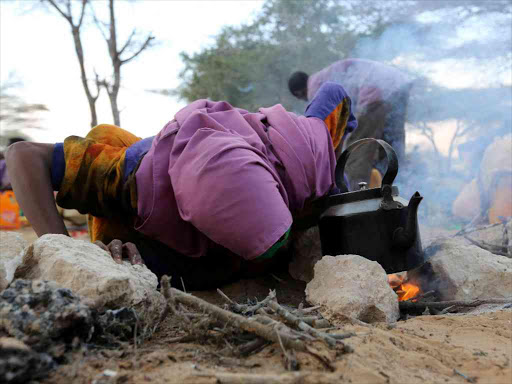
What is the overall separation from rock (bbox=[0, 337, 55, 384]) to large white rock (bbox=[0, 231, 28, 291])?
1.49 ft

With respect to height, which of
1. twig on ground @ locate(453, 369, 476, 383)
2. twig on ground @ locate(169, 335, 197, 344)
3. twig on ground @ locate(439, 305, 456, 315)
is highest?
twig on ground @ locate(169, 335, 197, 344)

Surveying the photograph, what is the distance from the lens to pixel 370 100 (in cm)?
590

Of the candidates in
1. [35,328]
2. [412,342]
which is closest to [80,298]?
[35,328]

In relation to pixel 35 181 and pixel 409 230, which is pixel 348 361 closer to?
pixel 409 230

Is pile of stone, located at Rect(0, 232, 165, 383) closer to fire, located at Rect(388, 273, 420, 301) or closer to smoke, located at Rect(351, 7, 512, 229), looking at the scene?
fire, located at Rect(388, 273, 420, 301)

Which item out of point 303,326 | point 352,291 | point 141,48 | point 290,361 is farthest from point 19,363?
point 141,48

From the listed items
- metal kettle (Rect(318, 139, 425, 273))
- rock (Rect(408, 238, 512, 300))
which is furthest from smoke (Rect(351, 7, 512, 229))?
metal kettle (Rect(318, 139, 425, 273))

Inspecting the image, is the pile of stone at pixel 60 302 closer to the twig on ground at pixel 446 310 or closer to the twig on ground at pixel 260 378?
the twig on ground at pixel 260 378

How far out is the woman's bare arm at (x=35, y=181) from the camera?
92.8 inches

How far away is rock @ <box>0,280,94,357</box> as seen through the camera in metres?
1.21

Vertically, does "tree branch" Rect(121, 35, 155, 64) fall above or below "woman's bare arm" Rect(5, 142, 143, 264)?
above

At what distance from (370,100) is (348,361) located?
16.7 feet

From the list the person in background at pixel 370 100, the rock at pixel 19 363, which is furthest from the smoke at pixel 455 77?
the rock at pixel 19 363

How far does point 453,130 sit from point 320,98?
25.5 feet
